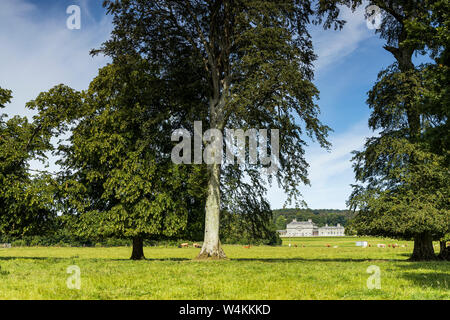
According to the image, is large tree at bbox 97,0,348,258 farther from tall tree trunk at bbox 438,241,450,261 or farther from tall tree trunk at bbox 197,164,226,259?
tall tree trunk at bbox 438,241,450,261

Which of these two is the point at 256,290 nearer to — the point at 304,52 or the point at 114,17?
the point at 304,52

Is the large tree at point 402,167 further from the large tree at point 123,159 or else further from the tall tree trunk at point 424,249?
the large tree at point 123,159

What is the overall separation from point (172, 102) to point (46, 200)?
28.8 ft

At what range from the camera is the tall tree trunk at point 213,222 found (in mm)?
18984

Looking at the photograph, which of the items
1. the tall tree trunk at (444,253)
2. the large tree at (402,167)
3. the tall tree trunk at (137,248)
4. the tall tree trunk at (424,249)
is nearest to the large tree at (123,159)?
the tall tree trunk at (137,248)

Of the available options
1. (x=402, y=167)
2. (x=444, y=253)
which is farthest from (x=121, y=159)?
(x=444, y=253)

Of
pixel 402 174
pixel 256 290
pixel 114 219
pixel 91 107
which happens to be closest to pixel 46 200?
pixel 114 219

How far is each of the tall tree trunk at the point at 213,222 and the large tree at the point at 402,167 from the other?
794 cm

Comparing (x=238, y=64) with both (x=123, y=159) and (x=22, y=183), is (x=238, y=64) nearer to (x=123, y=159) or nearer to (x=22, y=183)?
(x=123, y=159)

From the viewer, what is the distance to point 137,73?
22.2 meters

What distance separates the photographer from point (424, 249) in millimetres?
22188

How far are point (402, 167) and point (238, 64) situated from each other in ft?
35.1

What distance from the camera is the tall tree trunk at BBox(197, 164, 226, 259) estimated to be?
1898 cm

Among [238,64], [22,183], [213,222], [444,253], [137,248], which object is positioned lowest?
[444,253]
